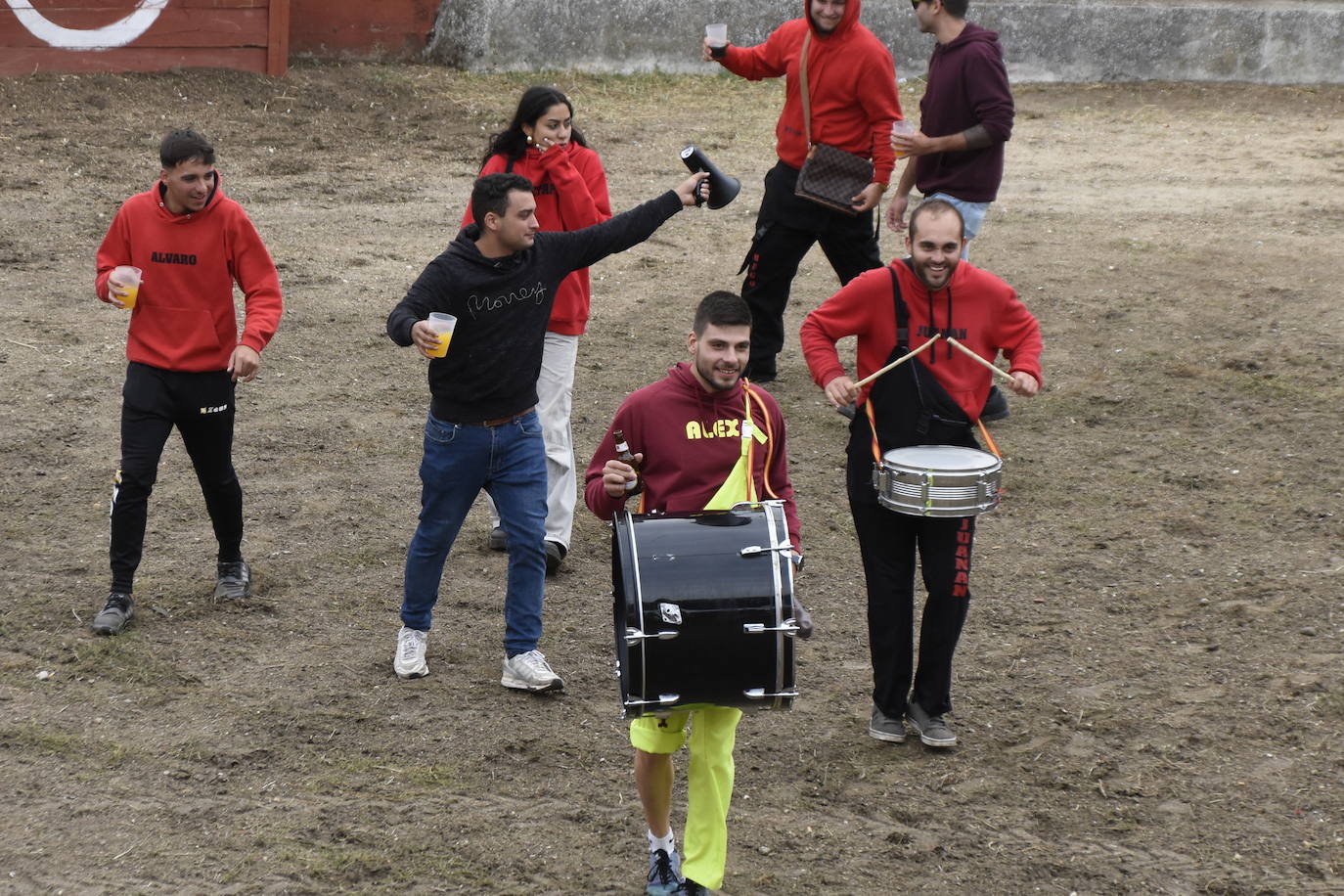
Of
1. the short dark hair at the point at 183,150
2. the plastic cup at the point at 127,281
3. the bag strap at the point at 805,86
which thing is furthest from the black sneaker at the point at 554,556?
the bag strap at the point at 805,86

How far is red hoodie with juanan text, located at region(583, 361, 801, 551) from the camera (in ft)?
14.7

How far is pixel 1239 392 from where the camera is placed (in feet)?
29.1

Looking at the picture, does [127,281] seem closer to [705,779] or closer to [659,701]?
[659,701]

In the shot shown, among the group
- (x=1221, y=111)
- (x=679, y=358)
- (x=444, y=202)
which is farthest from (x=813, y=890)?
(x=1221, y=111)

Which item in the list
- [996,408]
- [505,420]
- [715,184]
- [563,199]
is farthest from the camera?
[996,408]

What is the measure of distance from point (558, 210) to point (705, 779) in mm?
2974

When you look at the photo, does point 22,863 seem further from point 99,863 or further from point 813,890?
point 813,890

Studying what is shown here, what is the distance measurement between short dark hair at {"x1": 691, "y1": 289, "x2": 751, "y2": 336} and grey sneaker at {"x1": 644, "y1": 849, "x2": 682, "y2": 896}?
1.54m

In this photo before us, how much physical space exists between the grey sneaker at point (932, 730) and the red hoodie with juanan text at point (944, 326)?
1082 millimetres

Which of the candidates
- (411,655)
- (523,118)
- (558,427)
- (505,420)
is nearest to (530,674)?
(411,655)

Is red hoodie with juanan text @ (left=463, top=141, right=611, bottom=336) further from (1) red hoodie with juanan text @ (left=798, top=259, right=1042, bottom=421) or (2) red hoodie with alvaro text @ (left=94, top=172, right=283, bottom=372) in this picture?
(1) red hoodie with juanan text @ (left=798, top=259, right=1042, bottom=421)

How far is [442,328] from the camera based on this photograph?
4992 millimetres

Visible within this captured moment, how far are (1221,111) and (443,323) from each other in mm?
13323

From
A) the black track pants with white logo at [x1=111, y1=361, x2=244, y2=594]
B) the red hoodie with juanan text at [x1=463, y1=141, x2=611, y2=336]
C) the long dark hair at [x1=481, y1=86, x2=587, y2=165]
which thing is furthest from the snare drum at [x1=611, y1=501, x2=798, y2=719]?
the long dark hair at [x1=481, y1=86, x2=587, y2=165]
